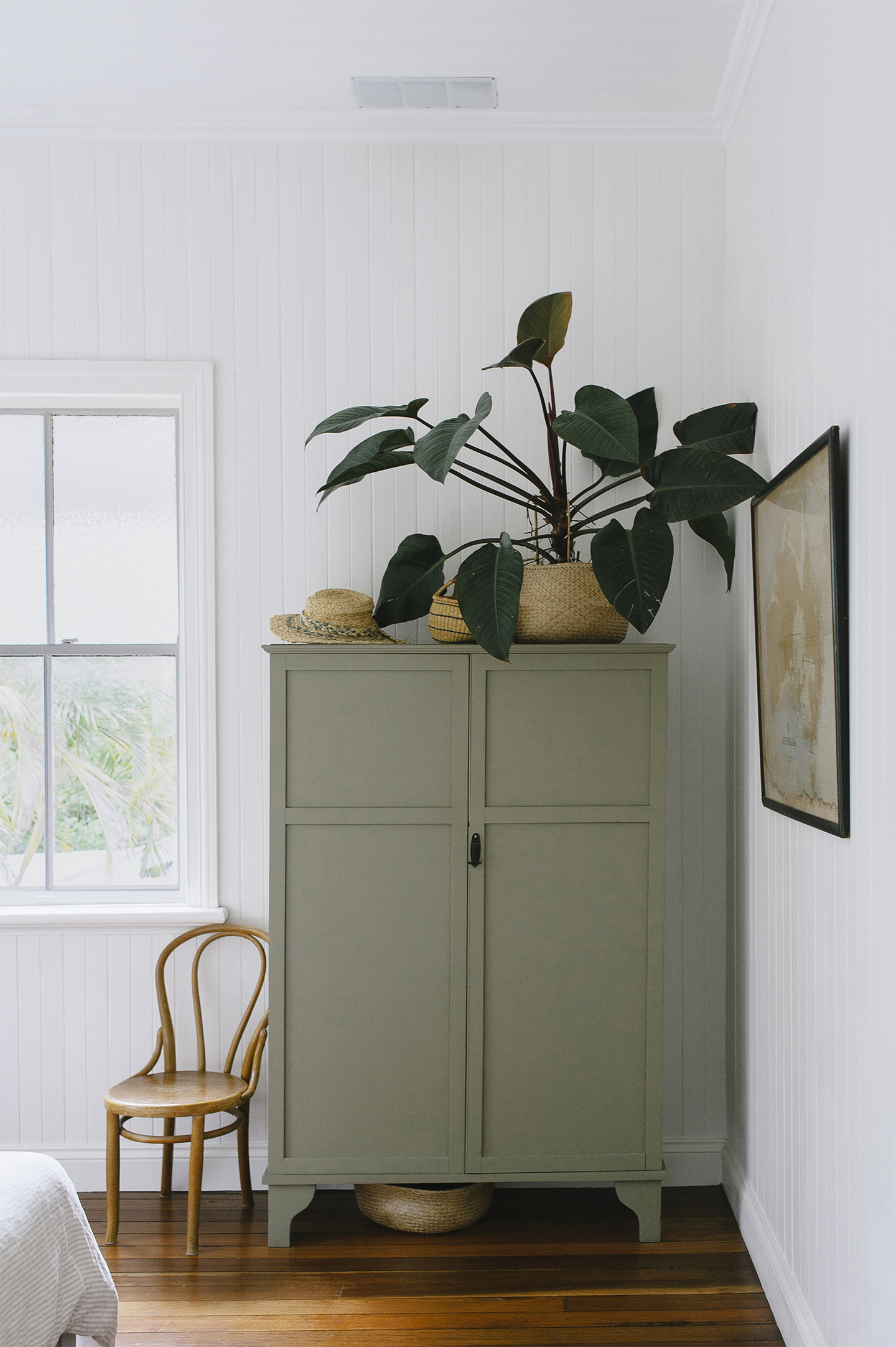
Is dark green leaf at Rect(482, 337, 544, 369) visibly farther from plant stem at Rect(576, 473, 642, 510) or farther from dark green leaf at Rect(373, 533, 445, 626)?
dark green leaf at Rect(373, 533, 445, 626)

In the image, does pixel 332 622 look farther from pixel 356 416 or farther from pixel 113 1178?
pixel 113 1178

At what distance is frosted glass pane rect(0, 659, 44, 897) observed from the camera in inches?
112

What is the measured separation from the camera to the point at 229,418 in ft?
9.07

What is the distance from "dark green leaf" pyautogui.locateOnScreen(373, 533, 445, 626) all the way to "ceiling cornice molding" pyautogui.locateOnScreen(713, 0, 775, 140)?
4.76ft

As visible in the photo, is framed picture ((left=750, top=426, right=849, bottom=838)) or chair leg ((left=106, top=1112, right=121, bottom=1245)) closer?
framed picture ((left=750, top=426, right=849, bottom=838))

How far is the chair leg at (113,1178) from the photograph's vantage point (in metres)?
2.43

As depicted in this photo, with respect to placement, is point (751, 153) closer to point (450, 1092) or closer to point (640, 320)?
point (640, 320)

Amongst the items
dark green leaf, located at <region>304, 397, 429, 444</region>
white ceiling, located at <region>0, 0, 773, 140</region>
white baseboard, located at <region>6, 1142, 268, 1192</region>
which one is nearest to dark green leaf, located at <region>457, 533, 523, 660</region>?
dark green leaf, located at <region>304, 397, 429, 444</region>

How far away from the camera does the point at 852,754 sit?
1603 millimetres

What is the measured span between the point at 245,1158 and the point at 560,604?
1.77 meters

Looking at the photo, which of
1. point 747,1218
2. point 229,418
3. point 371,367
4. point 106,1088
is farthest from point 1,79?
point 747,1218

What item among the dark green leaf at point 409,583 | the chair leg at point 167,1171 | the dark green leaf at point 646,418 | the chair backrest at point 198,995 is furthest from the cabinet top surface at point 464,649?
the chair leg at point 167,1171

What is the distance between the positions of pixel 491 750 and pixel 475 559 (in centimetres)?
49

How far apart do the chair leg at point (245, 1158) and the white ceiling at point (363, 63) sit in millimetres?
2815
